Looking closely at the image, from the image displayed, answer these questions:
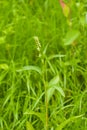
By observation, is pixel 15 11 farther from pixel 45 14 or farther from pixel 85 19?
pixel 85 19

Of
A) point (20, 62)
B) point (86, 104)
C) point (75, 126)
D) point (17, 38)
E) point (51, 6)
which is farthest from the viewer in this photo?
point (51, 6)

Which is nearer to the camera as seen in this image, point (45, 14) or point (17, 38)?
point (17, 38)

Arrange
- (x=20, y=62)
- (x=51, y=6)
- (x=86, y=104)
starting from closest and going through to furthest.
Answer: (x=86, y=104) < (x=20, y=62) < (x=51, y=6)

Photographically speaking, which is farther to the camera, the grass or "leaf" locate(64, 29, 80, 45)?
"leaf" locate(64, 29, 80, 45)

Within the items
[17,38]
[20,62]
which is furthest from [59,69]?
[17,38]

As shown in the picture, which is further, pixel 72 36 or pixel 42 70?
pixel 72 36

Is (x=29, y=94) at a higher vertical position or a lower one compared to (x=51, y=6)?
A: lower

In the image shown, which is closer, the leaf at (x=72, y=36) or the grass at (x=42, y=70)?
the grass at (x=42, y=70)

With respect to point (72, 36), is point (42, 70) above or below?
below
